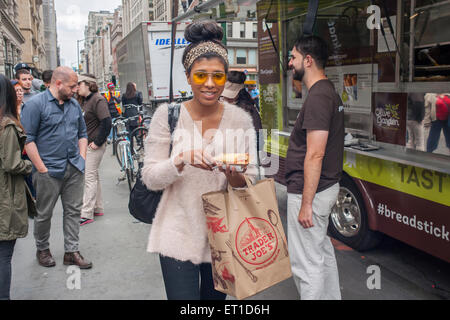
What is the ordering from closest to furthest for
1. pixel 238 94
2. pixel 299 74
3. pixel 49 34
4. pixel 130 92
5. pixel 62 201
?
pixel 299 74
pixel 62 201
pixel 238 94
pixel 130 92
pixel 49 34

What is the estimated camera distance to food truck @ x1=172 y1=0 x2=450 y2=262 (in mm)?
3850

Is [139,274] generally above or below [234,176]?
below

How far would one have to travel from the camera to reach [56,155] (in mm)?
4383

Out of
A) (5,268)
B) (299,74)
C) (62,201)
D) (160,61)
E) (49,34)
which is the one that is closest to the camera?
(5,268)

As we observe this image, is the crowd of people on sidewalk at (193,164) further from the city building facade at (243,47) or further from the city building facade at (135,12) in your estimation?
the city building facade at (135,12)

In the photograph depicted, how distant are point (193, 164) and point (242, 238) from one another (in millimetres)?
404

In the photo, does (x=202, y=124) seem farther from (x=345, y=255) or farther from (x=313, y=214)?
(x=345, y=255)

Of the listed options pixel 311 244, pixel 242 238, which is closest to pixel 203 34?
pixel 242 238

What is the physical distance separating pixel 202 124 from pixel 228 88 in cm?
304

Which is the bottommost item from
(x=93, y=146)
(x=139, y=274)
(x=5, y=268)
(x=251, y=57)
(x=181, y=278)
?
(x=139, y=274)

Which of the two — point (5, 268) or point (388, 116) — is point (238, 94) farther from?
point (5, 268)

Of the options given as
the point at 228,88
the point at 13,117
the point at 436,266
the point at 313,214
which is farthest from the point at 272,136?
the point at 13,117

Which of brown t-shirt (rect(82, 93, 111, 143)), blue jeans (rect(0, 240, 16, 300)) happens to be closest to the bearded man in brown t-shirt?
blue jeans (rect(0, 240, 16, 300))

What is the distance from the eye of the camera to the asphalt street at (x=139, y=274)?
394cm
